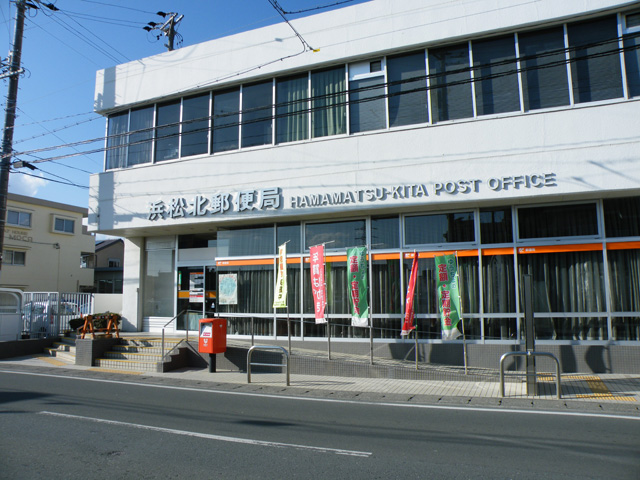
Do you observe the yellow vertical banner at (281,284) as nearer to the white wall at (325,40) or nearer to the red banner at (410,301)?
the red banner at (410,301)

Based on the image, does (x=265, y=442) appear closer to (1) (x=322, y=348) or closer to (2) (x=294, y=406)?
(2) (x=294, y=406)

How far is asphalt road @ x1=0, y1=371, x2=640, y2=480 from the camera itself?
5.07 meters

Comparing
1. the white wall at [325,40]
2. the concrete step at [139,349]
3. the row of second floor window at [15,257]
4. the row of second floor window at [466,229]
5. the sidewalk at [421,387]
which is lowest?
the sidewalk at [421,387]

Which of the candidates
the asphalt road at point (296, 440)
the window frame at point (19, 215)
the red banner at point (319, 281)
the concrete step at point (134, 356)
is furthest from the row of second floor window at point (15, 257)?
the red banner at point (319, 281)

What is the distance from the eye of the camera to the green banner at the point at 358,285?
1188 centimetres

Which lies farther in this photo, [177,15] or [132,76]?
[177,15]

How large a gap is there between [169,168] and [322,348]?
7.94 metres

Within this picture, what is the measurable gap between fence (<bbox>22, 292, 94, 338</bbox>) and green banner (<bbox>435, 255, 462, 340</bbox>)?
12175mm

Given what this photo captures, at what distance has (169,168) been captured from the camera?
52.2 ft

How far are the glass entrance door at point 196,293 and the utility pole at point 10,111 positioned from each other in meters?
5.89

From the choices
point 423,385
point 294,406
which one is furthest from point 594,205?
point 294,406

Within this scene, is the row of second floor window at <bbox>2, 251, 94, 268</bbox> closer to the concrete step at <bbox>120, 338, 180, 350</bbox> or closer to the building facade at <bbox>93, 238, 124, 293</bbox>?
the building facade at <bbox>93, 238, 124, 293</bbox>

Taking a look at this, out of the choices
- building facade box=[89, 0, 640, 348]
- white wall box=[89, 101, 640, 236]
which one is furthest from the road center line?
white wall box=[89, 101, 640, 236]

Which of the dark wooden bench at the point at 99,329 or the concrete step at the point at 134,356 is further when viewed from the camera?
the dark wooden bench at the point at 99,329
